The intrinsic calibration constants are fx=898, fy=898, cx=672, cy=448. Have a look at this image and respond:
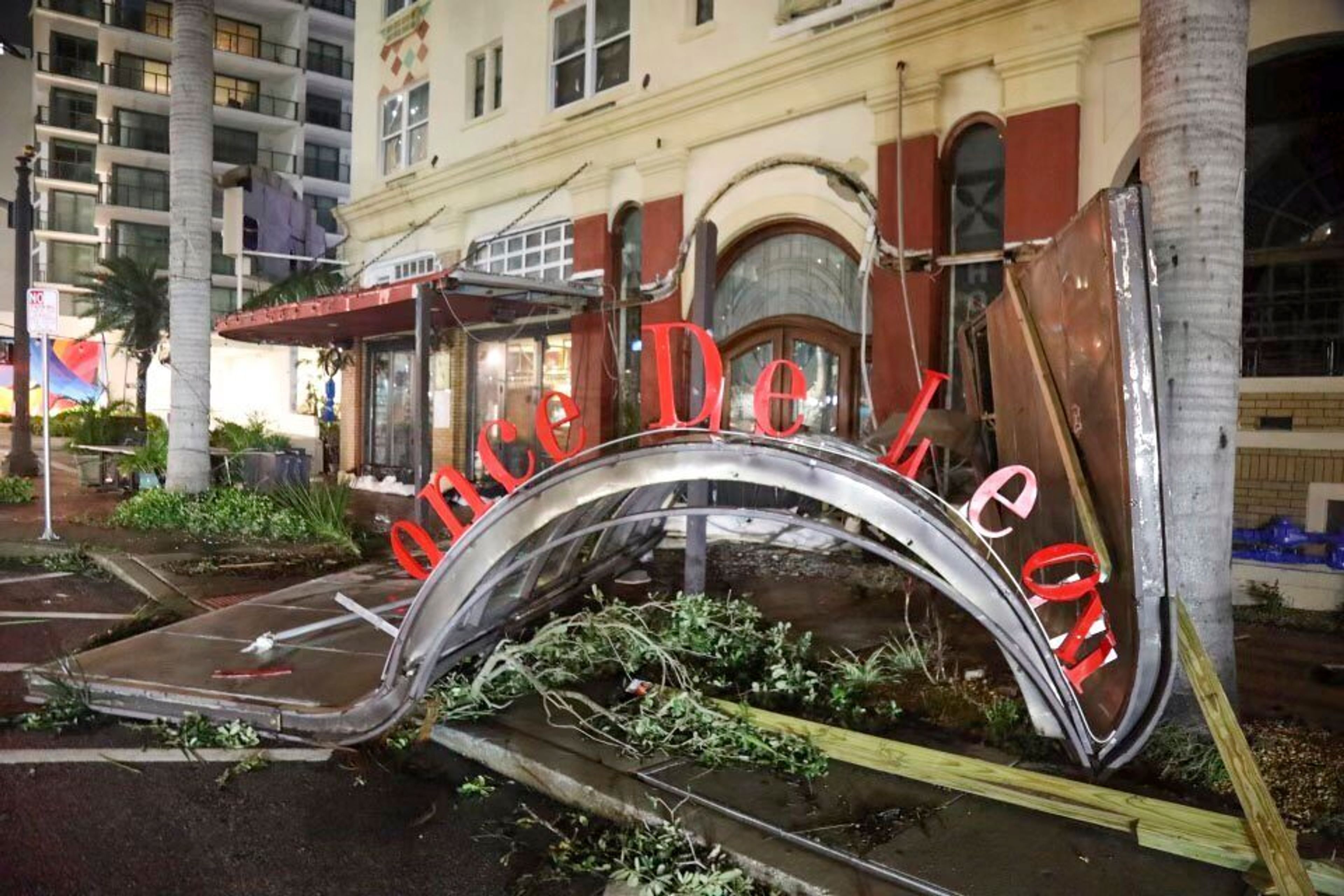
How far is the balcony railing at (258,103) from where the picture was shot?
42.3 meters

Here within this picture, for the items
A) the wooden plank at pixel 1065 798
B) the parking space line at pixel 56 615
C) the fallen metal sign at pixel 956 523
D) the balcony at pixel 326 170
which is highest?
the balcony at pixel 326 170

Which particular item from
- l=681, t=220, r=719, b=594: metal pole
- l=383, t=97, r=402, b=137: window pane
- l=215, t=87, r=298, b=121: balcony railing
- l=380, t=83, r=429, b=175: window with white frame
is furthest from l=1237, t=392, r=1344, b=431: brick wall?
l=215, t=87, r=298, b=121: balcony railing

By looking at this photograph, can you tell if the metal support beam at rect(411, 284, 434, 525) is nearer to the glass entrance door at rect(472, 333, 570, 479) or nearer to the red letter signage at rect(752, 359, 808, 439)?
the glass entrance door at rect(472, 333, 570, 479)

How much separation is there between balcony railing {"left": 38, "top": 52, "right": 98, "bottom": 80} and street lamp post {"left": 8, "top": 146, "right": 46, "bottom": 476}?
3344cm

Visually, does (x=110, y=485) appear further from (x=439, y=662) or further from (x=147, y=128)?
(x=147, y=128)

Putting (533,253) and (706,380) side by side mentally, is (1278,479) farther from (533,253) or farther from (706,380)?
(533,253)

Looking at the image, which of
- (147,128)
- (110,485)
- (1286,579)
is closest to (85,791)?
(1286,579)

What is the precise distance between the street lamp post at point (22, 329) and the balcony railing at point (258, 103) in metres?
26.1

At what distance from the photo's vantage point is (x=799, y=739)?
14.7 ft

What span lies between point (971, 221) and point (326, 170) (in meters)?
42.5

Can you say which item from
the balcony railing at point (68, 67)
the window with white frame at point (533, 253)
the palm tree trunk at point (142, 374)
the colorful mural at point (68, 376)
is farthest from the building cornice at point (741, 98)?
the balcony railing at point (68, 67)

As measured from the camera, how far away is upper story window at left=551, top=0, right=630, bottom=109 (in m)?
14.2

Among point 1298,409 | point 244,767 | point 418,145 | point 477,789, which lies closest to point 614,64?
point 418,145

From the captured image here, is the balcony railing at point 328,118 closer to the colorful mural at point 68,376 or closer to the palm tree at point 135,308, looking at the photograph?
the colorful mural at point 68,376
